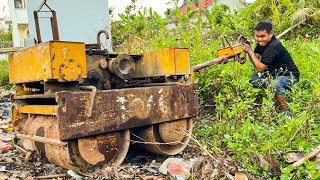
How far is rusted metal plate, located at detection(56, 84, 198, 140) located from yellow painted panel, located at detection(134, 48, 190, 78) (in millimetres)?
224

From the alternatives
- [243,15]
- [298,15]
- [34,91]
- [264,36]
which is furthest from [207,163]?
[243,15]

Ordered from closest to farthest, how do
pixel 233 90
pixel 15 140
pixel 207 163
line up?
pixel 207 163 < pixel 15 140 < pixel 233 90

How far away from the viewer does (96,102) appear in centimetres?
256

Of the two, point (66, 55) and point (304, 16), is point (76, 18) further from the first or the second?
point (66, 55)

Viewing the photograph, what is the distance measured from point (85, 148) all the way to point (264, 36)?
261cm

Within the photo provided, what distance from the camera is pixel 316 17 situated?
8.80 metres

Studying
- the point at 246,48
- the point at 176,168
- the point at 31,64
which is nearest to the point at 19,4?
the point at 246,48

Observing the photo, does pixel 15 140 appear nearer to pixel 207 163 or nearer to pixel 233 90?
pixel 207 163

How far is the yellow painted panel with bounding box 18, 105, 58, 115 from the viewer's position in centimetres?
252

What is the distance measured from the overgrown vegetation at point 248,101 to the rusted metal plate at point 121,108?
1.38 feet

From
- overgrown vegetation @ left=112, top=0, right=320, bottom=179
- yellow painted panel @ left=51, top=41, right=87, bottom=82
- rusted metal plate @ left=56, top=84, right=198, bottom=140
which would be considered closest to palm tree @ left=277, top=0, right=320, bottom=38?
overgrown vegetation @ left=112, top=0, right=320, bottom=179

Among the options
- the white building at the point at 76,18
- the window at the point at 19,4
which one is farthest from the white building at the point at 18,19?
the white building at the point at 76,18

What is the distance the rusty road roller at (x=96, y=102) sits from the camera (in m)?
2.47

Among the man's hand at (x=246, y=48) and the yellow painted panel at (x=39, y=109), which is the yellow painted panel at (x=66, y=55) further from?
the man's hand at (x=246, y=48)
